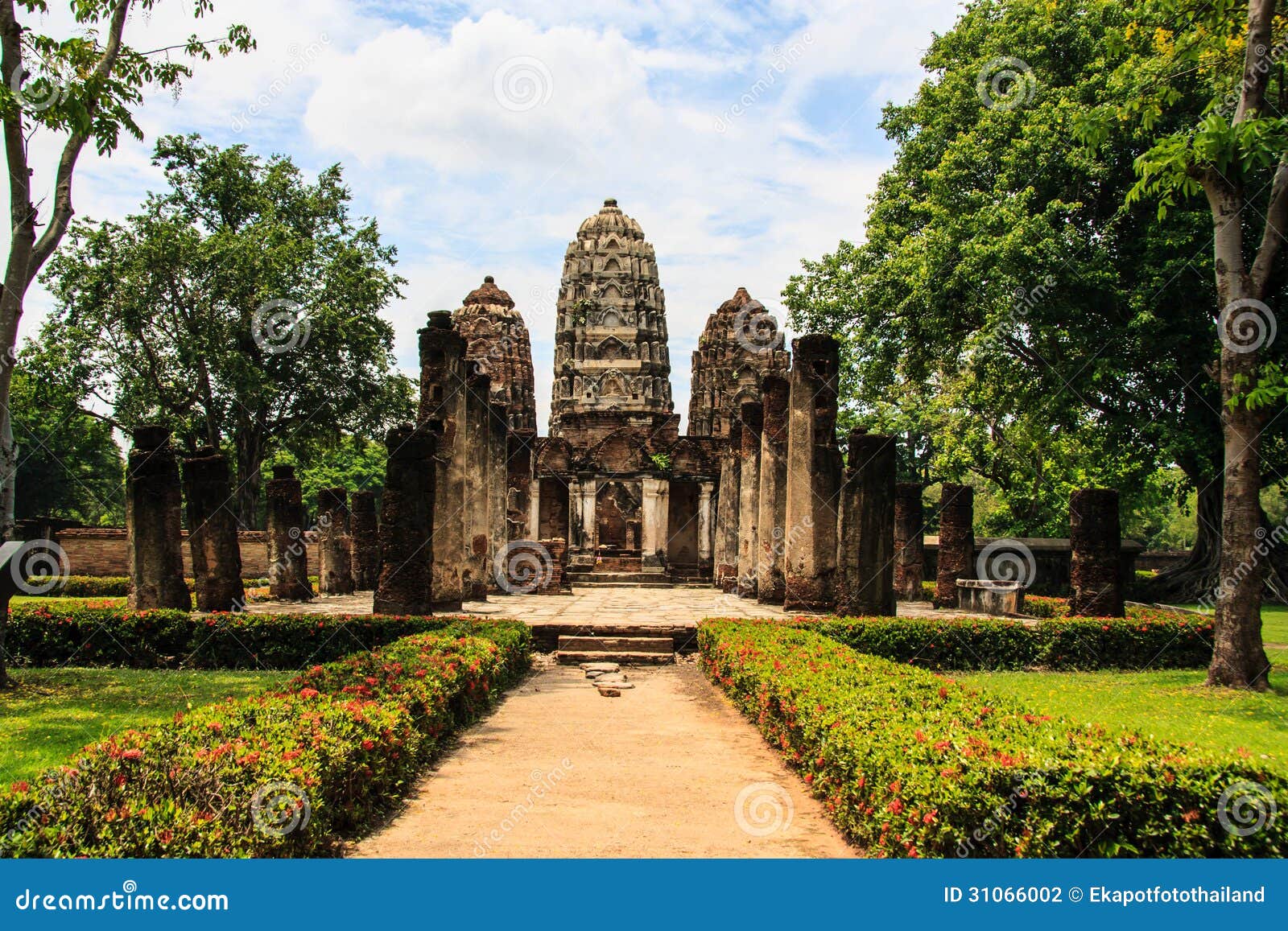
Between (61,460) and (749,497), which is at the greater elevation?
(61,460)

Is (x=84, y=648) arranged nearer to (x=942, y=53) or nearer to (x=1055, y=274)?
(x=1055, y=274)

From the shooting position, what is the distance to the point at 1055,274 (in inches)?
765

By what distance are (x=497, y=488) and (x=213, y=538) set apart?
744cm

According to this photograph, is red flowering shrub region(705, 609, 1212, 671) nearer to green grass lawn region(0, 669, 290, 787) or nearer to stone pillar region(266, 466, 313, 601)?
green grass lawn region(0, 669, 290, 787)

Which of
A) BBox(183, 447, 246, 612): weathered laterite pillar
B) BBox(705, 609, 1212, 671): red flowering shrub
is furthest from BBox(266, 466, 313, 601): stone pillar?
BBox(705, 609, 1212, 671): red flowering shrub

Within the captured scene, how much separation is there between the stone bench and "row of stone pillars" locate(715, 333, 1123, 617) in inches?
39.5

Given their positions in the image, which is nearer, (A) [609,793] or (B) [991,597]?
(A) [609,793]

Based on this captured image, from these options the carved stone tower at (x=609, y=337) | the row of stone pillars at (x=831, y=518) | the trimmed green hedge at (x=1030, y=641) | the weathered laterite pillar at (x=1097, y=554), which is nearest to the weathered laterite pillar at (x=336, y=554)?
the row of stone pillars at (x=831, y=518)

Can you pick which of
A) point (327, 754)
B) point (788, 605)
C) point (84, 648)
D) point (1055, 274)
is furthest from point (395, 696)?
point (1055, 274)

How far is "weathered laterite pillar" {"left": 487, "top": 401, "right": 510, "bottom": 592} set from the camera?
22.2 m

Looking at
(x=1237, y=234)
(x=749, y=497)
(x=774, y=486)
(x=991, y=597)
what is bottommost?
(x=991, y=597)

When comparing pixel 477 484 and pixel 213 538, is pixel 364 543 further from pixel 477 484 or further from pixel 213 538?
pixel 213 538

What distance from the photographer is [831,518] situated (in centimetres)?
1538

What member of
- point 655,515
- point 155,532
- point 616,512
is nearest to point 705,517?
point 655,515
